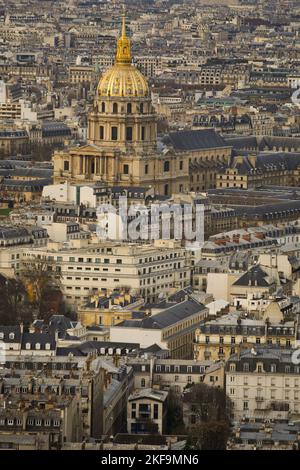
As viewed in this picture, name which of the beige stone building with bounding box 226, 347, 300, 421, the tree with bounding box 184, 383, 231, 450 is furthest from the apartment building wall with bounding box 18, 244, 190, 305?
the tree with bounding box 184, 383, 231, 450

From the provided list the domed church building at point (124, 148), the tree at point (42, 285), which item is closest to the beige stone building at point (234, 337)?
the tree at point (42, 285)

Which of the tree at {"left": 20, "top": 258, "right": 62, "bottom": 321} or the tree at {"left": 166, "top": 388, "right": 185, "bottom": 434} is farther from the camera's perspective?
the tree at {"left": 20, "top": 258, "right": 62, "bottom": 321}

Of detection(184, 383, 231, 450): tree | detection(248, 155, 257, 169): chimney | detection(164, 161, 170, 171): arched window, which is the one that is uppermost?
detection(184, 383, 231, 450): tree

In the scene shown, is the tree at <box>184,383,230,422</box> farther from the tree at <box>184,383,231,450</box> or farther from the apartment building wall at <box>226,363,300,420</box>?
the apartment building wall at <box>226,363,300,420</box>

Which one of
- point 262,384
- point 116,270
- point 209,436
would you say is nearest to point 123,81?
point 116,270

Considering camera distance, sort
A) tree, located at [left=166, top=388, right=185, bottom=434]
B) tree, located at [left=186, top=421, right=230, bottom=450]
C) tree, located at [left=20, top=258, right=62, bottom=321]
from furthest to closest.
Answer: tree, located at [left=20, top=258, right=62, bottom=321] < tree, located at [left=166, top=388, right=185, bottom=434] < tree, located at [left=186, top=421, right=230, bottom=450]

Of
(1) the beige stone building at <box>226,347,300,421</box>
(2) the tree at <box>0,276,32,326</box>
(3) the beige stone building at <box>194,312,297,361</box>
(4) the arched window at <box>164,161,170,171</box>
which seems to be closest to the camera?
(1) the beige stone building at <box>226,347,300,421</box>

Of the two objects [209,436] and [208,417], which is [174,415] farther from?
[209,436]

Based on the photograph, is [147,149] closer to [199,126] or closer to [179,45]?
[199,126]
